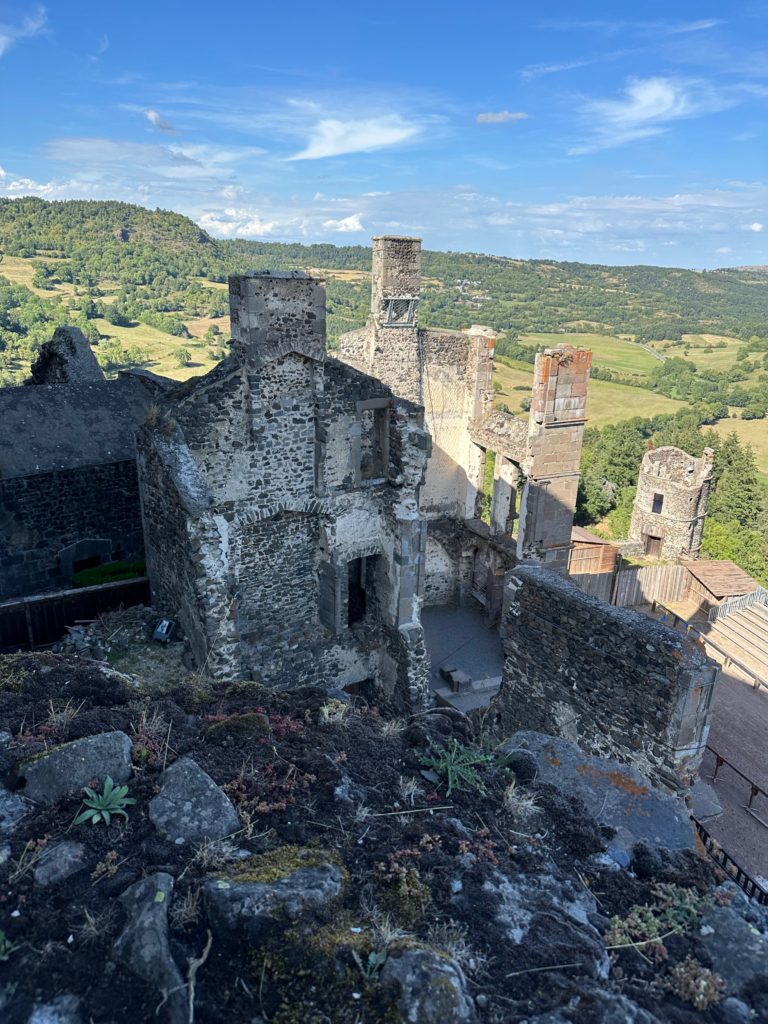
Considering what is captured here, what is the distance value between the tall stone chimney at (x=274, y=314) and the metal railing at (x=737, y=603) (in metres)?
15.8

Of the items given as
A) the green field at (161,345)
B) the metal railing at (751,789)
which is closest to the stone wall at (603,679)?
the metal railing at (751,789)

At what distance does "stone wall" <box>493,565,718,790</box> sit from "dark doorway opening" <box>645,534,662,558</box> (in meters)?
20.1

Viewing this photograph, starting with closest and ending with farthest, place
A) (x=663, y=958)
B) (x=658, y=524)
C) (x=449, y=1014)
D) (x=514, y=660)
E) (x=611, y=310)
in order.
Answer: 1. (x=449, y=1014)
2. (x=663, y=958)
3. (x=514, y=660)
4. (x=658, y=524)
5. (x=611, y=310)

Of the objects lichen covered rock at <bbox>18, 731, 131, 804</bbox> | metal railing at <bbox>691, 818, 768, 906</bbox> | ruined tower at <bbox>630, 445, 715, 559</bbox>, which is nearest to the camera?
lichen covered rock at <bbox>18, 731, 131, 804</bbox>

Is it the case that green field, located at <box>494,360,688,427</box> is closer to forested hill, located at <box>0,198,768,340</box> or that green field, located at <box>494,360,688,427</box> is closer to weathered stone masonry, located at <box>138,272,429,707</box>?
forested hill, located at <box>0,198,768,340</box>

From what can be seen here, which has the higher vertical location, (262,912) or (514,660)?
(262,912)

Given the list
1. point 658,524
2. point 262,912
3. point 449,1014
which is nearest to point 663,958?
point 449,1014

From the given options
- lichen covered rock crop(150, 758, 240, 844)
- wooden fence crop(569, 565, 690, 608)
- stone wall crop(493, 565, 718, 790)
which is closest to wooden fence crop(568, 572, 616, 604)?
wooden fence crop(569, 565, 690, 608)

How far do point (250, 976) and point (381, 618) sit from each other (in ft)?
27.7

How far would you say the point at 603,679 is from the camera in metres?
7.20

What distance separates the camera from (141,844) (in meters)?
3.29

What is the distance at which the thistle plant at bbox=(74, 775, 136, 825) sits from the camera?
340 cm

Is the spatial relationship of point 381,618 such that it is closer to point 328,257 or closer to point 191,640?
point 191,640

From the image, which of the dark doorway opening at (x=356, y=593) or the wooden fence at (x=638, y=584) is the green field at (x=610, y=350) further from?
the dark doorway opening at (x=356, y=593)
